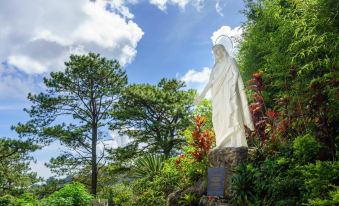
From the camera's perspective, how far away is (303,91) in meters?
8.08

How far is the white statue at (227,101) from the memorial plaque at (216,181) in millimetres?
801

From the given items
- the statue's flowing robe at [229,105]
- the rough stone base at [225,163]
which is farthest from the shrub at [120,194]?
the statue's flowing robe at [229,105]

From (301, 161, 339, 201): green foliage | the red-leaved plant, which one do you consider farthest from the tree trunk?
(301, 161, 339, 201): green foliage

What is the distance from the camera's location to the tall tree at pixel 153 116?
20.8 metres

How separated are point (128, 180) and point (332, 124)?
15384 millimetres

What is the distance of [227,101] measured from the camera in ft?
27.6

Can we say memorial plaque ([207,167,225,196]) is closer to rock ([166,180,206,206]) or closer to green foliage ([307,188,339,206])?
rock ([166,180,206,206])

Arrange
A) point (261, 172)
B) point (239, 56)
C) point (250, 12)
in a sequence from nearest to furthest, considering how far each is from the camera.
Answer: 1. point (261, 172)
2. point (250, 12)
3. point (239, 56)

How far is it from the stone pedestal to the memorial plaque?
0.10m

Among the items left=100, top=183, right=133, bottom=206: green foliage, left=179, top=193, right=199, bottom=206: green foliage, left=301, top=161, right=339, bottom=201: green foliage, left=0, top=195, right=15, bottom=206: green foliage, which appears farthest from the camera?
left=100, top=183, right=133, bottom=206: green foliage

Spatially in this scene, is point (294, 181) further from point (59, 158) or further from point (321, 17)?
point (59, 158)

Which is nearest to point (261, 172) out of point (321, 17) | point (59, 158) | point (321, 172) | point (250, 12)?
point (321, 172)

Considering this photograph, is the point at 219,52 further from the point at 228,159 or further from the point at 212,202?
the point at 212,202

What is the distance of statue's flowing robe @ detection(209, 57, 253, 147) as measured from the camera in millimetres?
8070
